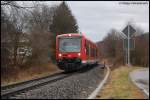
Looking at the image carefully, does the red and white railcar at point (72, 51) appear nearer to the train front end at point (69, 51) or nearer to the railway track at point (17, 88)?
the train front end at point (69, 51)

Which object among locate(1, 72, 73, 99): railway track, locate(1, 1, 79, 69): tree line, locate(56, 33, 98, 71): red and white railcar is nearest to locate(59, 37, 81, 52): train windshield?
locate(56, 33, 98, 71): red and white railcar

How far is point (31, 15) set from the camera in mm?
31016

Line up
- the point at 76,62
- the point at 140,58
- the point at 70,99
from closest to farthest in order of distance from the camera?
the point at 70,99
the point at 76,62
the point at 140,58

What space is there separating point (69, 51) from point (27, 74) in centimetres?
386

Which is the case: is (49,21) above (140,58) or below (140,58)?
above

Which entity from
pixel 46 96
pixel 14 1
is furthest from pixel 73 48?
pixel 46 96

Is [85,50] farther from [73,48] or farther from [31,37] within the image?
[31,37]

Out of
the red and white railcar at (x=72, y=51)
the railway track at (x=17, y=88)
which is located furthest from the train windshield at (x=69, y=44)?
the railway track at (x=17, y=88)

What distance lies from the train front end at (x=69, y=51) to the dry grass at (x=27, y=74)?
2172 mm

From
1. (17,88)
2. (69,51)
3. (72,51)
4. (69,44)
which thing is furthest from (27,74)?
(17,88)

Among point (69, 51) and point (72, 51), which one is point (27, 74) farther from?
point (72, 51)

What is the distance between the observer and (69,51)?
36.0 metres

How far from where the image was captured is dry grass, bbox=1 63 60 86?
28.2 metres

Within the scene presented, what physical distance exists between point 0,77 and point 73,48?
10.0 meters
